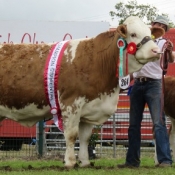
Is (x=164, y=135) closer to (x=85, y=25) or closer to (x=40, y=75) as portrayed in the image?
(x=40, y=75)

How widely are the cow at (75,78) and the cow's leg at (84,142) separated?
0.06 ft

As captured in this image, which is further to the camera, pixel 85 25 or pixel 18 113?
pixel 85 25

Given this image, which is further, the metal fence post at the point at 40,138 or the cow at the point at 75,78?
the metal fence post at the point at 40,138

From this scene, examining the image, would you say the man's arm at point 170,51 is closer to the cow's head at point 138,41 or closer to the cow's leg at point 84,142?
the cow's head at point 138,41

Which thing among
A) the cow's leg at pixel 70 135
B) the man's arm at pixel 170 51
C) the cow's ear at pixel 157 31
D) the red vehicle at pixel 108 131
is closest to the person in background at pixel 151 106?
the man's arm at pixel 170 51

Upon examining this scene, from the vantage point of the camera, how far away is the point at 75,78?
8273 mm

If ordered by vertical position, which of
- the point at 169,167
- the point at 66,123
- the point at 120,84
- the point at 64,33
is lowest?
the point at 169,167

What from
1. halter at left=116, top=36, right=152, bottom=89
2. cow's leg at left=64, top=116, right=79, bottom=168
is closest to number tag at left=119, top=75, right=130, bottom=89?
halter at left=116, top=36, right=152, bottom=89

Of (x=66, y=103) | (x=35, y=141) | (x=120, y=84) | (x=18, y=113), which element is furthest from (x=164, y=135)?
(x=35, y=141)

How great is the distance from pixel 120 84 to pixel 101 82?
0.28m

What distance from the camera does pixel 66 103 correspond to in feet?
27.2

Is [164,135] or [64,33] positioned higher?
[64,33]

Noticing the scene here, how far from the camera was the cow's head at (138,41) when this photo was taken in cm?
812

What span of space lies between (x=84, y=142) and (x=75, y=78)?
1134 millimetres
